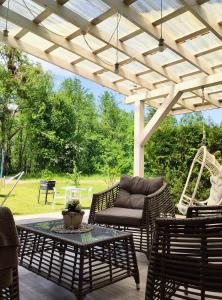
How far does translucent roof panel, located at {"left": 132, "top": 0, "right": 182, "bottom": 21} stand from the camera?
327 cm

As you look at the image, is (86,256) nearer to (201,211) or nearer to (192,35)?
(201,211)

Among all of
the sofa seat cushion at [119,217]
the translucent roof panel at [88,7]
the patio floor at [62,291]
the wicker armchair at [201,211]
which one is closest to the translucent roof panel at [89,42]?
the translucent roof panel at [88,7]

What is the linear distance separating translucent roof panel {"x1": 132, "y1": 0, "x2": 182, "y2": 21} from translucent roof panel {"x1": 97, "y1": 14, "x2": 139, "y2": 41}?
329mm

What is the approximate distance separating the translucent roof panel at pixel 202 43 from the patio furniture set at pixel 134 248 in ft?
6.55

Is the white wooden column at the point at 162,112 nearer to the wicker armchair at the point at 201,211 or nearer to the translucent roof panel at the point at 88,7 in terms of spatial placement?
the translucent roof panel at the point at 88,7

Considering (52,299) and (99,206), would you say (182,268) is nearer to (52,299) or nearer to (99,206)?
(52,299)

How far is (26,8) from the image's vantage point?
362 centimetres

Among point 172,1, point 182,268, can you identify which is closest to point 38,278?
point 182,268

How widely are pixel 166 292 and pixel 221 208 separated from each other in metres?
1.00

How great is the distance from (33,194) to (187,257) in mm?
7151

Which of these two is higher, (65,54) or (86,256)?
(65,54)

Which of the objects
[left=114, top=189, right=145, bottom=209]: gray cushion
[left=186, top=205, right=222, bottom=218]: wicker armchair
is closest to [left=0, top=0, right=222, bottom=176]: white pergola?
[left=114, top=189, right=145, bottom=209]: gray cushion

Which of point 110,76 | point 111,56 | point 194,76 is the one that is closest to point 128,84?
point 110,76

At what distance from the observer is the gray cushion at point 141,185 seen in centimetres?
368
